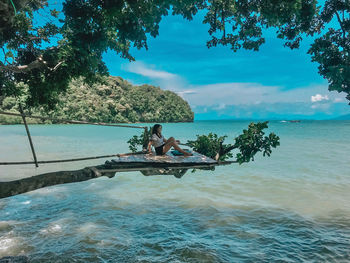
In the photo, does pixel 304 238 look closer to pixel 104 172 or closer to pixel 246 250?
pixel 246 250

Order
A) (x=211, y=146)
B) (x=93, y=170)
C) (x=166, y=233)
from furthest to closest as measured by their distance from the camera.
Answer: (x=211, y=146), (x=166, y=233), (x=93, y=170)

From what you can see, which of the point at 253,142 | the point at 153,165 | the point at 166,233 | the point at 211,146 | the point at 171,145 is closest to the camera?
the point at 153,165

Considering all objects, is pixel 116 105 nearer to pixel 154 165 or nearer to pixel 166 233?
pixel 166 233

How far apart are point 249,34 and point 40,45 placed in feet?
20.2

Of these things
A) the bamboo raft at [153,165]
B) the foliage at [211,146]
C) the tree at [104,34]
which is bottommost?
the bamboo raft at [153,165]

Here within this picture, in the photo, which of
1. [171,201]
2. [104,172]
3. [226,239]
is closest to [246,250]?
[226,239]

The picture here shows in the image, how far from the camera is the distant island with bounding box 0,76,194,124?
7428cm

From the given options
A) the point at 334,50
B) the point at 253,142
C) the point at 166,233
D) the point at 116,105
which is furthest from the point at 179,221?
the point at 116,105

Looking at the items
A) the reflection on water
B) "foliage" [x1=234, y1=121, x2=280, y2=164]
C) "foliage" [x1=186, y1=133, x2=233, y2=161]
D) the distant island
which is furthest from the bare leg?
the distant island

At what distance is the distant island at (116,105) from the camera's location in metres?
74.3

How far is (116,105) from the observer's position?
88.9 m

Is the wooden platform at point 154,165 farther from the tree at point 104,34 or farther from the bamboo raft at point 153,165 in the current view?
the tree at point 104,34

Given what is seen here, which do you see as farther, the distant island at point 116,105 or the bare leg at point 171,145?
the distant island at point 116,105

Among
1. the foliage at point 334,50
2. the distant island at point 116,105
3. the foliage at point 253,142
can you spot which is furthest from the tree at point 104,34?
the distant island at point 116,105
